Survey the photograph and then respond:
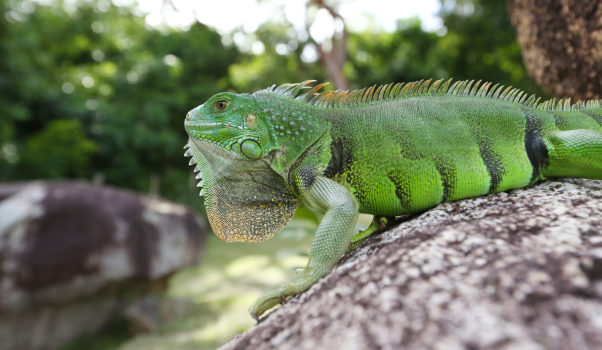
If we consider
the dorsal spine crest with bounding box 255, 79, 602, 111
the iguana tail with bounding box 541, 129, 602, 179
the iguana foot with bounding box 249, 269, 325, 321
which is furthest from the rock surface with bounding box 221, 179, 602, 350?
the dorsal spine crest with bounding box 255, 79, 602, 111

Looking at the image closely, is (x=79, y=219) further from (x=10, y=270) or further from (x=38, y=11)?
(x=38, y=11)

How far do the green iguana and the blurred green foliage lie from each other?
521 inches

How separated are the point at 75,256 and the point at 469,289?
28.1 ft

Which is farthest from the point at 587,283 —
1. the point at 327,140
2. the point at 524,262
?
the point at 327,140

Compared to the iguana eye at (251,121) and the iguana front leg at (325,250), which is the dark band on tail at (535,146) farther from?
the iguana eye at (251,121)

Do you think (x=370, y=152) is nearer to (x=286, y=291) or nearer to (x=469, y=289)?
(x=286, y=291)

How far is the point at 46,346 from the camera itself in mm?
8445

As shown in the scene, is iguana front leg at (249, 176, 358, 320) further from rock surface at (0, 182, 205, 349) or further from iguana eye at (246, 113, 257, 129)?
rock surface at (0, 182, 205, 349)

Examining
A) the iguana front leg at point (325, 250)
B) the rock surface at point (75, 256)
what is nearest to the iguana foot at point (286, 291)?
the iguana front leg at point (325, 250)

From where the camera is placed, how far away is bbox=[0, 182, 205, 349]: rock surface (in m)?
7.83

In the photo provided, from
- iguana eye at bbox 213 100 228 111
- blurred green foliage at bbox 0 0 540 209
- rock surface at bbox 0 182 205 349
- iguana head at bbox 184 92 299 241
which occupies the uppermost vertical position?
blurred green foliage at bbox 0 0 540 209

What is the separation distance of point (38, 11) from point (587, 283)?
83.1 feet

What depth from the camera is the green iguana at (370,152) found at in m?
2.46

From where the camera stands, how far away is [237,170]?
2537mm
